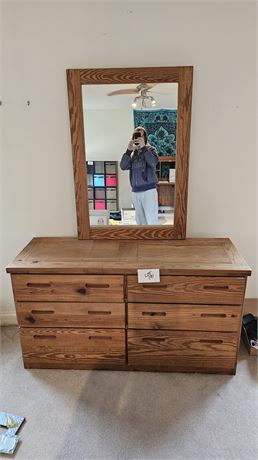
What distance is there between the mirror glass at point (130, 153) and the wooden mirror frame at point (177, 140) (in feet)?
0.09

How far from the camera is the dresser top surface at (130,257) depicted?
1.55 m

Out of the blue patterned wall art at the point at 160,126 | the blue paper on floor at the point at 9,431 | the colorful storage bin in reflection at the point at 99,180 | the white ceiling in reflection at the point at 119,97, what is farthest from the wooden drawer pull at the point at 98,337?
the white ceiling in reflection at the point at 119,97

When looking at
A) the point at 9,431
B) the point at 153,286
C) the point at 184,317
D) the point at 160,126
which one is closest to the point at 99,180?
the point at 160,126

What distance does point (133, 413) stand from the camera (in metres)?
1.54

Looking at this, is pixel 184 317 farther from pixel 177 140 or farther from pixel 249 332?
pixel 177 140

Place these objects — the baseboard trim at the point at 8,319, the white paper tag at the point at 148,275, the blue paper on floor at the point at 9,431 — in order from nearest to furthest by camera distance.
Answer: the blue paper on floor at the point at 9,431
the white paper tag at the point at 148,275
the baseboard trim at the point at 8,319

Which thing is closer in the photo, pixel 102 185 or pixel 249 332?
pixel 102 185

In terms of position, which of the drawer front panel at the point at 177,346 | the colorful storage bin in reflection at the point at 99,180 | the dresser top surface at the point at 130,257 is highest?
the colorful storage bin in reflection at the point at 99,180

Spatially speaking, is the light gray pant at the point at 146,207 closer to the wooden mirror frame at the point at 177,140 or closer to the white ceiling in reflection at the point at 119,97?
the wooden mirror frame at the point at 177,140

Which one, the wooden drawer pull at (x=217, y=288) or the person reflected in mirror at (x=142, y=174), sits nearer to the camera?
the wooden drawer pull at (x=217, y=288)

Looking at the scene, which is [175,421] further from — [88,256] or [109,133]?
[109,133]

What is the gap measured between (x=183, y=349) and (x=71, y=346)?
0.65m

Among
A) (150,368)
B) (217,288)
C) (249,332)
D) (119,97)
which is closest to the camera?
(217,288)

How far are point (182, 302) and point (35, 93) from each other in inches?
56.5
